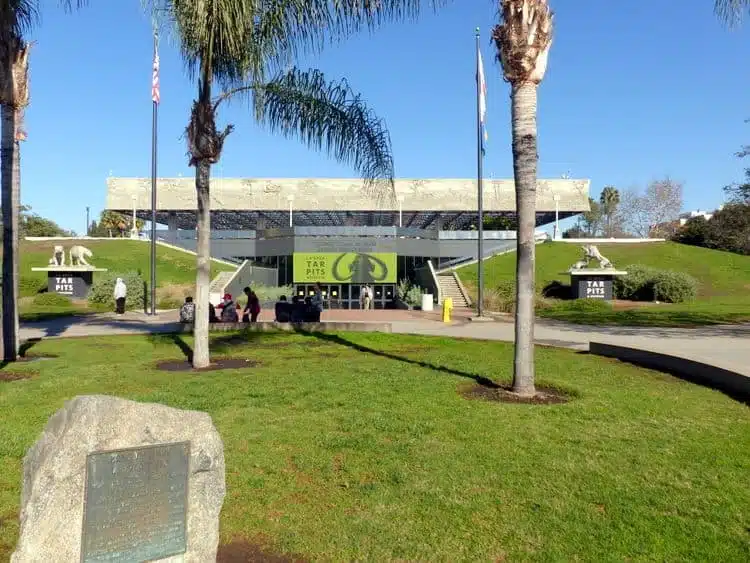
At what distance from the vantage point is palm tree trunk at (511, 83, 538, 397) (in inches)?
321

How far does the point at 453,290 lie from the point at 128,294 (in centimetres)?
1798

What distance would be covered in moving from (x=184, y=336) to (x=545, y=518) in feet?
43.6

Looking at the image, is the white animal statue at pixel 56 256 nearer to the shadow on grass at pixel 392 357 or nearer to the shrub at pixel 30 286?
the shrub at pixel 30 286

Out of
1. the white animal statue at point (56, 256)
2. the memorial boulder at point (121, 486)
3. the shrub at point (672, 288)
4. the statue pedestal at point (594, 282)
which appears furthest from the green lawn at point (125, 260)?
the memorial boulder at point (121, 486)

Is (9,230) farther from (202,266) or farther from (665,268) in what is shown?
(665,268)

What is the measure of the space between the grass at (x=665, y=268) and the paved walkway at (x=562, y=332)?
2.63 meters

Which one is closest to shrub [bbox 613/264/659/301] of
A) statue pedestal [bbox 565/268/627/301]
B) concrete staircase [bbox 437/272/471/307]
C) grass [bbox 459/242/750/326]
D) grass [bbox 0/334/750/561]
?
statue pedestal [bbox 565/268/627/301]

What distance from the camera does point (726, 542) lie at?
3.86m

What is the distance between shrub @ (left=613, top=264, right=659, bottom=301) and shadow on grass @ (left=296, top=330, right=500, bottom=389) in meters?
23.6

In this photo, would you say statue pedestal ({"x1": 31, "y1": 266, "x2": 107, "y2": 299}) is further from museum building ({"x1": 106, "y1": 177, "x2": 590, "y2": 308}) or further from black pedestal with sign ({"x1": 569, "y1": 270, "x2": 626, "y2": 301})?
black pedestal with sign ({"x1": 569, "y1": 270, "x2": 626, "y2": 301})

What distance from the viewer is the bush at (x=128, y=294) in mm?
30422

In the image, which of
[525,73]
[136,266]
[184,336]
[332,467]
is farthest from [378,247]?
[332,467]

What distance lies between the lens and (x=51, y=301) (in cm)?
3009

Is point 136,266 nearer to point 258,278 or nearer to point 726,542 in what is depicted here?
point 258,278
